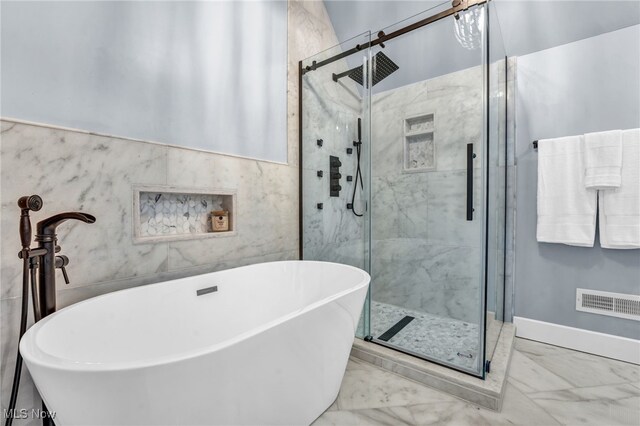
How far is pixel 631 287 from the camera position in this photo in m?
1.88

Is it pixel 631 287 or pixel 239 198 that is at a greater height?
pixel 239 198

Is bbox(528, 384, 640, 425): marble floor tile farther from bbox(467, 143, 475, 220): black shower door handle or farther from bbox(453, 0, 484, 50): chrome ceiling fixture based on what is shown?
bbox(453, 0, 484, 50): chrome ceiling fixture

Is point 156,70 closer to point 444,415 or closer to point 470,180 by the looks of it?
point 470,180

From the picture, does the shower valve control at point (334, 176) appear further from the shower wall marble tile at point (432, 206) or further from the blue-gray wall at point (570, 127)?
the blue-gray wall at point (570, 127)

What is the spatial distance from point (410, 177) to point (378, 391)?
1535 millimetres

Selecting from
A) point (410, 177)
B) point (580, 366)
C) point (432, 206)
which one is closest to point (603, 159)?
point (432, 206)

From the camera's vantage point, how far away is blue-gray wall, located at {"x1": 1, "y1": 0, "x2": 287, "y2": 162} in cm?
120

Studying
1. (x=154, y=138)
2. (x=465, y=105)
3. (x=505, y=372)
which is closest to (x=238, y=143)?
(x=154, y=138)

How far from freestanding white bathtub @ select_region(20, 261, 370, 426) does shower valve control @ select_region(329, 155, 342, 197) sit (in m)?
0.72

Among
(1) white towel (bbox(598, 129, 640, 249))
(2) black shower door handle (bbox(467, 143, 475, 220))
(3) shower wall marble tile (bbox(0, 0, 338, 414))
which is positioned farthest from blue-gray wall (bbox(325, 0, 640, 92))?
(3) shower wall marble tile (bbox(0, 0, 338, 414))

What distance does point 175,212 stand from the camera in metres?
1.73

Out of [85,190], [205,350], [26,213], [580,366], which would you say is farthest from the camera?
[580,366]

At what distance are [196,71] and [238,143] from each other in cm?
48

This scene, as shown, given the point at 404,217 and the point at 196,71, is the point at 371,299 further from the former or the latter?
the point at 196,71
